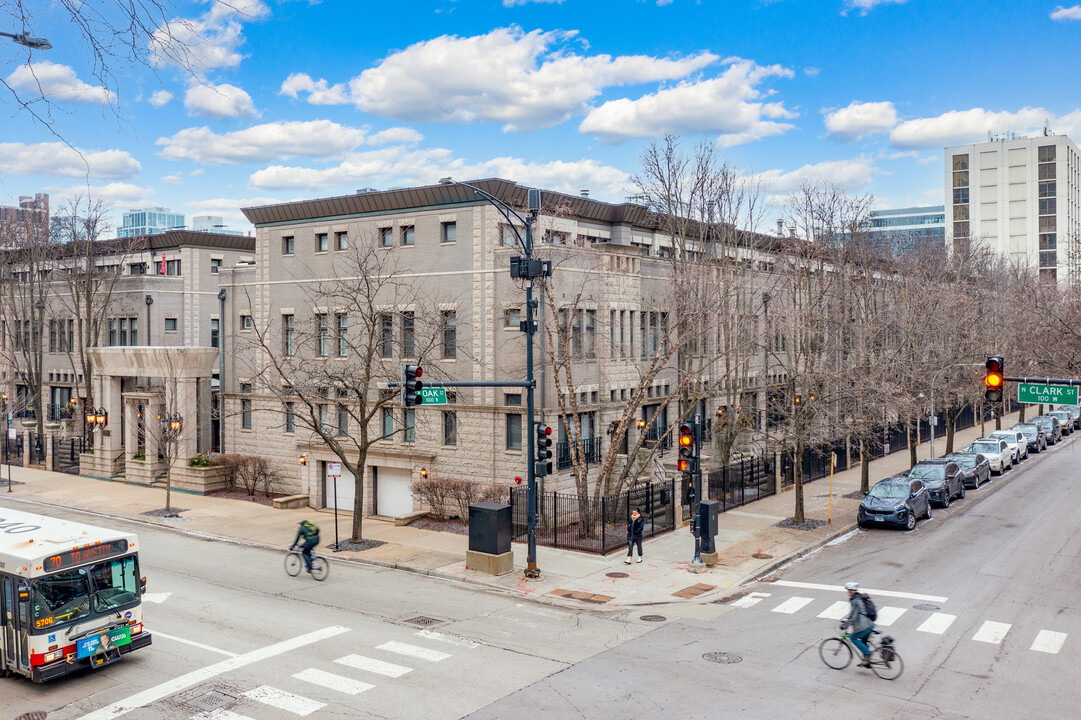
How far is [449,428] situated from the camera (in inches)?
1213

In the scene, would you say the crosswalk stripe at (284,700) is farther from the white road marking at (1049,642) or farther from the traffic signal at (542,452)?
the white road marking at (1049,642)

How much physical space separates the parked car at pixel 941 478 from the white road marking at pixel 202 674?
22.8 metres

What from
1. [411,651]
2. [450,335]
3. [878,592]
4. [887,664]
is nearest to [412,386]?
[411,651]

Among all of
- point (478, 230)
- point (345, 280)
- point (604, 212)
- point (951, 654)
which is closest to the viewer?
point (951, 654)

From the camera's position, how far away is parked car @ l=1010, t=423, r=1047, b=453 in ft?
161

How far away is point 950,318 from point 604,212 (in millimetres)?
18235

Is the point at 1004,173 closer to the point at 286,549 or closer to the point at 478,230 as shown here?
the point at 478,230

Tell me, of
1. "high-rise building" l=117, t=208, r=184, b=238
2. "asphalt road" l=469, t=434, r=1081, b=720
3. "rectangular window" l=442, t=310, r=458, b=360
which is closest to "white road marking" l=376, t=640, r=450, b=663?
"asphalt road" l=469, t=434, r=1081, b=720

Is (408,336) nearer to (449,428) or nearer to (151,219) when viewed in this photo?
(449,428)

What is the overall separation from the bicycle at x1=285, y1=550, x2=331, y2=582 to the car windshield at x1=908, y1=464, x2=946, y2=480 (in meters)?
22.4

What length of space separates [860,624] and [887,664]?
80 cm

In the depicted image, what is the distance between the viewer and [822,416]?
31078 millimetres

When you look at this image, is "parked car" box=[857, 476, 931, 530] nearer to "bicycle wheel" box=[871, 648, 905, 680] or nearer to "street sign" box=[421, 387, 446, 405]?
"bicycle wheel" box=[871, 648, 905, 680]

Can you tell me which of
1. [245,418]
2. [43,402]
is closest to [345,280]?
[245,418]
